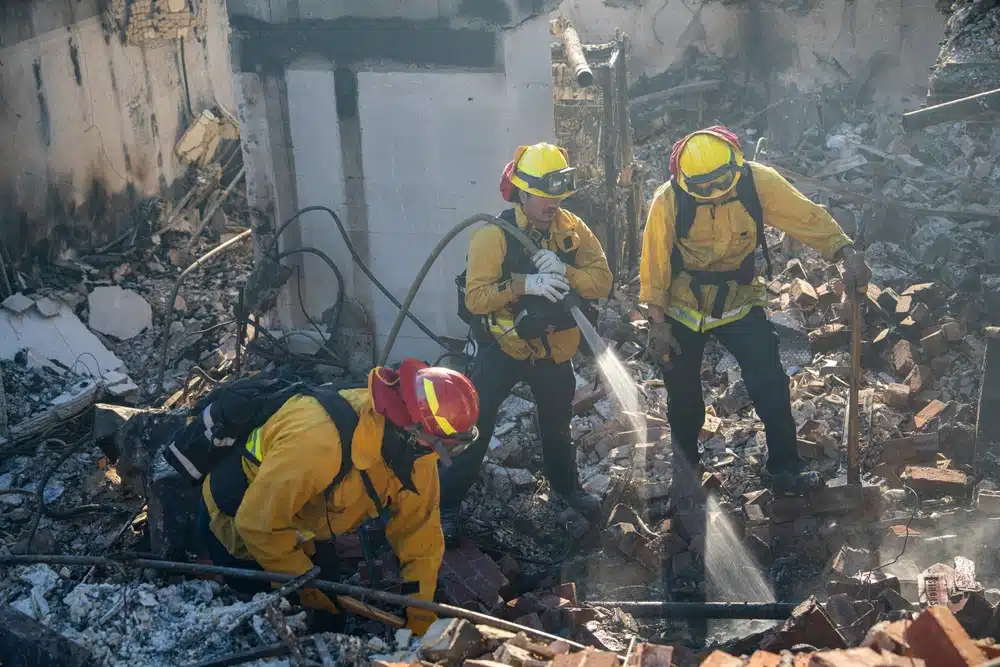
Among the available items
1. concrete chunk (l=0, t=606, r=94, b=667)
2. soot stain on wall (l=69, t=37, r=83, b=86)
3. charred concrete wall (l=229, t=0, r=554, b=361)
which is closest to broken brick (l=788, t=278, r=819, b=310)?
charred concrete wall (l=229, t=0, r=554, b=361)

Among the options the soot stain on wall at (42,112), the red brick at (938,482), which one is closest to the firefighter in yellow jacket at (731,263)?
the red brick at (938,482)

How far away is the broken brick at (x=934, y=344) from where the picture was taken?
756cm

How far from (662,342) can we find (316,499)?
245cm

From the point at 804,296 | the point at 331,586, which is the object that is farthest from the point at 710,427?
the point at 331,586

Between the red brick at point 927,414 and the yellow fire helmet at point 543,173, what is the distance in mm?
3014

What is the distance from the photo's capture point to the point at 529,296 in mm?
5785

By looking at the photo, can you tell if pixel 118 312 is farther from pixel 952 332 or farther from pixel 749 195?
pixel 952 332

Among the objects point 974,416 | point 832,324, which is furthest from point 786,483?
point 832,324

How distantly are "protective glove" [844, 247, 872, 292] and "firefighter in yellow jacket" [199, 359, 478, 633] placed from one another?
259cm

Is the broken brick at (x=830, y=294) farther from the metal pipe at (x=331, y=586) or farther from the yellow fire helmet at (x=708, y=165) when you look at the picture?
the metal pipe at (x=331, y=586)

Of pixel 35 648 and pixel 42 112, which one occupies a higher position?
pixel 42 112

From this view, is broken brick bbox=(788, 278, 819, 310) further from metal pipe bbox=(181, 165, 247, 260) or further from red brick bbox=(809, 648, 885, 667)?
metal pipe bbox=(181, 165, 247, 260)

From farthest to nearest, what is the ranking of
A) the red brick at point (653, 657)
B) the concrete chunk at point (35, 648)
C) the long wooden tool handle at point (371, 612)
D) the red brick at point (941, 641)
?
the long wooden tool handle at point (371, 612), the concrete chunk at point (35, 648), the red brick at point (653, 657), the red brick at point (941, 641)

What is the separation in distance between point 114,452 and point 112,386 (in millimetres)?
1840
